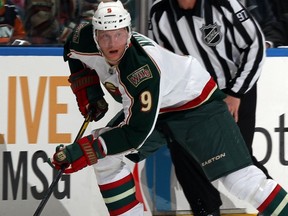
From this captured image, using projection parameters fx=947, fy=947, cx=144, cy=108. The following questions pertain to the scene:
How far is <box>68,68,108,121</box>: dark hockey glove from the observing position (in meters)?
4.34

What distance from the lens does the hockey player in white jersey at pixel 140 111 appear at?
3.83 meters

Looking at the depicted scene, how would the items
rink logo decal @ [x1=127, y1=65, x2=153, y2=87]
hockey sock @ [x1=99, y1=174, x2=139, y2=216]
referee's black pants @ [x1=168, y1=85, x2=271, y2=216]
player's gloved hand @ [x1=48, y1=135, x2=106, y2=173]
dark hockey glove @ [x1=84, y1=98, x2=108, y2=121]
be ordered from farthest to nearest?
referee's black pants @ [x1=168, y1=85, x2=271, y2=216] → dark hockey glove @ [x1=84, y1=98, x2=108, y2=121] → hockey sock @ [x1=99, y1=174, x2=139, y2=216] → player's gloved hand @ [x1=48, y1=135, x2=106, y2=173] → rink logo decal @ [x1=127, y1=65, x2=153, y2=87]

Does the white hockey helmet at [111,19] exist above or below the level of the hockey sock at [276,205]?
above

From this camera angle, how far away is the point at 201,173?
4543mm

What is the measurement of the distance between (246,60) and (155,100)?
0.69 m

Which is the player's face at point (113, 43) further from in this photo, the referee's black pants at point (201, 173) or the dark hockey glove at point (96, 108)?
the referee's black pants at point (201, 173)

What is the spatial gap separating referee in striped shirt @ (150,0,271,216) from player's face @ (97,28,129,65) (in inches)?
23.2

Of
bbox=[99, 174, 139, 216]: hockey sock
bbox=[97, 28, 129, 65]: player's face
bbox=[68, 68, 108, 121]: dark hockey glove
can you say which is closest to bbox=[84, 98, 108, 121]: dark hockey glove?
bbox=[68, 68, 108, 121]: dark hockey glove

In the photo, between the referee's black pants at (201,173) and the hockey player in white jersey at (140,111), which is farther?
the referee's black pants at (201,173)

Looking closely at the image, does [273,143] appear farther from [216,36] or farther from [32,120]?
[32,120]

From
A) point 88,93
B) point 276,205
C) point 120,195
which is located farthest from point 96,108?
point 276,205

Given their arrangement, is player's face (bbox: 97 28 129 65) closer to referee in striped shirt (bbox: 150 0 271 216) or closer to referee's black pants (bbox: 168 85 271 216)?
referee in striped shirt (bbox: 150 0 271 216)

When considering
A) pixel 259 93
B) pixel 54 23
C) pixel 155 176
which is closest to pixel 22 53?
pixel 54 23

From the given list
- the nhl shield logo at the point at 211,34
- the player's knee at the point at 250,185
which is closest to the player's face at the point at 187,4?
the nhl shield logo at the point at 211,34
